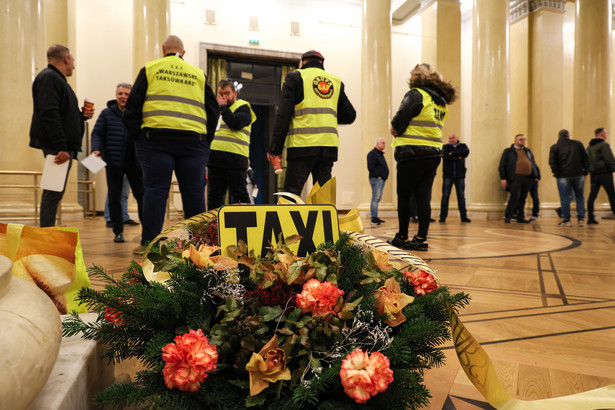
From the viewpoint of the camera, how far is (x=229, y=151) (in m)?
3.61

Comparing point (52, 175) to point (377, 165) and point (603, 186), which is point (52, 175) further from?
point (603, 186)

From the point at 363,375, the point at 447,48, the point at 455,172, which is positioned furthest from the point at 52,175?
the point at 447,48

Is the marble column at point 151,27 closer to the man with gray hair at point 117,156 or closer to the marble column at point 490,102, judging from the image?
the man with gray hair at point 117,156

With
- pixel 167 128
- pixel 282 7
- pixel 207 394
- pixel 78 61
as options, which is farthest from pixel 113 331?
pixel 282 7

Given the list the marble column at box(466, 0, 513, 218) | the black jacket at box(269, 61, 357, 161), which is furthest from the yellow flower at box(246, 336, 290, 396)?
the marble column at box(466, 0, 513, 218)

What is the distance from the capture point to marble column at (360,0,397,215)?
897cm

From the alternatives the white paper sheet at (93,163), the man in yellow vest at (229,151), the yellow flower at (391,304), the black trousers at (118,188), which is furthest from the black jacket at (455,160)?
the yellow flower at (391,304)

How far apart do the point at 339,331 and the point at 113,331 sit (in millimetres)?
382

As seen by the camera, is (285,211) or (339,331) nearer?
(339,331)

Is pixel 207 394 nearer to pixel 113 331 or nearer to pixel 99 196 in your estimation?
pixel 113 331

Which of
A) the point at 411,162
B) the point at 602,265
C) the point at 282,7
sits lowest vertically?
the point at 602,265

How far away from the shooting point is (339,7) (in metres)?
10.9

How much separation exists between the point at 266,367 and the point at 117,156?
379 cm

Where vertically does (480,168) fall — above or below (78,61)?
below
